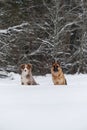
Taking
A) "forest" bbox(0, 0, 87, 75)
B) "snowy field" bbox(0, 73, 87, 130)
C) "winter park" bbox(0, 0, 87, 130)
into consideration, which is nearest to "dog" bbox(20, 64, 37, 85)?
"snowy field" bbox(0, 73, 87, 130)

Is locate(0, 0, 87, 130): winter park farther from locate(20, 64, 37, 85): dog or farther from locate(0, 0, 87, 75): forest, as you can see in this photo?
locate(20, 64, 37, 85): dog

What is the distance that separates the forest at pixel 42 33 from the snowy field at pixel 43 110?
13.1 meters

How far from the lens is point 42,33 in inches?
846

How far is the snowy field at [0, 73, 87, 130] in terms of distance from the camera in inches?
183

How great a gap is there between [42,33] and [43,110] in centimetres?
1660

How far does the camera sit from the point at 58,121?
15.6 ft

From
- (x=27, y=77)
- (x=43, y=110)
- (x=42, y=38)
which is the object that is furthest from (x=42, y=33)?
(x=43, y=110)

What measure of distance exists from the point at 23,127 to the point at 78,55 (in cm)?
1692

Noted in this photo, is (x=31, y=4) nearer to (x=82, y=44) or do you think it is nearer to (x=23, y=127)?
(x=82, y=44)

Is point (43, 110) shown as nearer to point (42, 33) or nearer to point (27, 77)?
point (27, 77)

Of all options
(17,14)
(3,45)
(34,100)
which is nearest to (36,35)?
(17,14)

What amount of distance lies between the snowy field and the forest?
13.1m

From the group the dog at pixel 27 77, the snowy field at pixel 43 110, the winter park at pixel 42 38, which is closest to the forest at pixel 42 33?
the winter park at pixel 42 38

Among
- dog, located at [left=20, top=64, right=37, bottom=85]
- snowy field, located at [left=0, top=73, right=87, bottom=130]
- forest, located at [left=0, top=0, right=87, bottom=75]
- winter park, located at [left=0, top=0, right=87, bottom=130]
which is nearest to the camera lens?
snowy field, located at [left=0, top=73, right=87, bottom=130]
